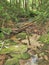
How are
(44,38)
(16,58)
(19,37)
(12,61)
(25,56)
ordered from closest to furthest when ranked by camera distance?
(12,61) → (16,58) → (25,56) → (44,38) → (19,37)

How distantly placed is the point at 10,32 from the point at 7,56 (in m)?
1.63

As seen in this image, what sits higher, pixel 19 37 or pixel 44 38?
pixel 44 38

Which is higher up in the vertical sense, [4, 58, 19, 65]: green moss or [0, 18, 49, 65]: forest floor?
[4, 58, 19, 65]: green moss

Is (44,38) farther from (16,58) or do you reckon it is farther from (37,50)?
(16,58)

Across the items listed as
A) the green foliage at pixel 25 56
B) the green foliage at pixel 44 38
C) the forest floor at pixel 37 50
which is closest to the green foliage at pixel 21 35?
the forest floor at pixel 37 50

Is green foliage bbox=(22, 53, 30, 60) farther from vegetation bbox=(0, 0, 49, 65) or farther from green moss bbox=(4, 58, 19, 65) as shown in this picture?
green moss bbox=(4, 58, 19, 65)

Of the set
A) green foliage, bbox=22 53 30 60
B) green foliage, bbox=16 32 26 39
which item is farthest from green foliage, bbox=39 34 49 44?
green foliage, bbox=22 53 30 60

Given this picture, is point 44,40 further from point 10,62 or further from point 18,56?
point 10,62

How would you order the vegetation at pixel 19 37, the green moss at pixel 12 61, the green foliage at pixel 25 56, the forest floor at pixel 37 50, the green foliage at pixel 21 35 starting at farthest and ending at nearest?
1. the green foliage at pixel 21 35
2. the vegetation at pixel 19 37
3. the green foliage at pixel 25 56
4. the forest floor at pixel 37 50
5. the green moss at pixel 12 61

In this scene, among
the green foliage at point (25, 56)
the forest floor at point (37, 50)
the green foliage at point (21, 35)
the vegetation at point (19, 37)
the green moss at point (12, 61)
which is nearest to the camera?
the green moss at point (12, 61)

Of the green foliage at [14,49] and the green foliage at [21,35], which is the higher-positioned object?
the green foliage at [14,49]

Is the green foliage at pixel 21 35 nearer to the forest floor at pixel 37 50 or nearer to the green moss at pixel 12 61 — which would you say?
the forest floor at pixel 37 50

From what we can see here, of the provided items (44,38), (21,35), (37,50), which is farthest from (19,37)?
(37,50)

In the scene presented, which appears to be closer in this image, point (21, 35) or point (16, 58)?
point (16, 58)
